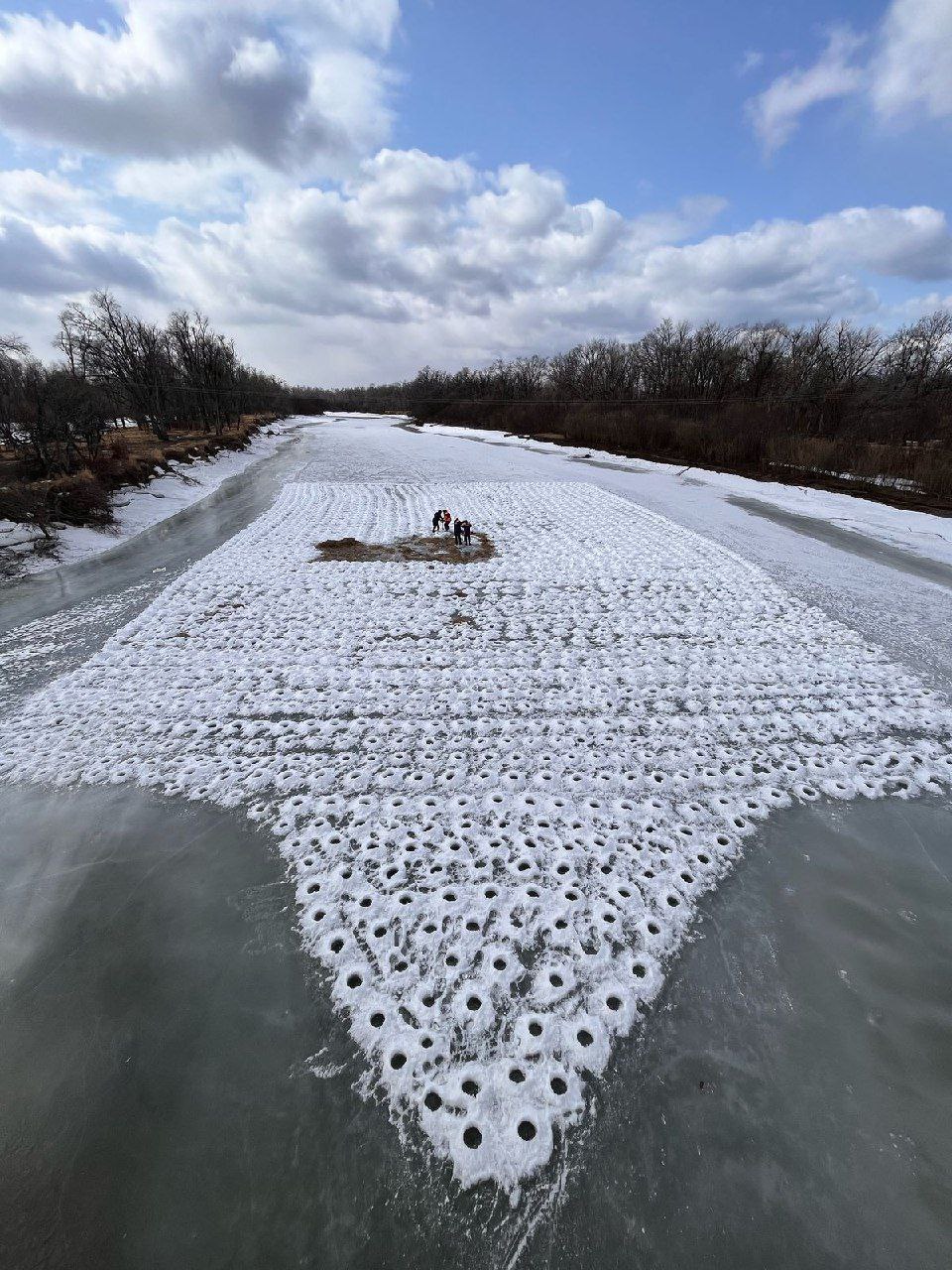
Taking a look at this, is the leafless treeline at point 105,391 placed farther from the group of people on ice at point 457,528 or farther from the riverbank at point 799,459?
the riverbank at point 799,459

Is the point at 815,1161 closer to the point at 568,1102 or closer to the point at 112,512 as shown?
the point at 568,1102

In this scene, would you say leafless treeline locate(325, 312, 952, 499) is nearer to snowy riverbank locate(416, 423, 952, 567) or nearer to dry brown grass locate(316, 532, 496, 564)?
snowy riverbank locate(416, 423, 952, 567)

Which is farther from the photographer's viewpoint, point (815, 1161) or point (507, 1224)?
point (815, 1161)

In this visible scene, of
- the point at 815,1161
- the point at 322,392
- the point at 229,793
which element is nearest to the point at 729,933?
the point at 815,1161

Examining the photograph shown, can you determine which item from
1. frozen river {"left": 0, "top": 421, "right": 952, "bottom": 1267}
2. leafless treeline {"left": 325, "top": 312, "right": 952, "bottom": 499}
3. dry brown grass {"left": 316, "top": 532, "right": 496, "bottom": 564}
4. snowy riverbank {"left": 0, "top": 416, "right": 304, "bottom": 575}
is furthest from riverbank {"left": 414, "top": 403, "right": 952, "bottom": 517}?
snowy riverbank {"left": 0, "top": 416, "right": 304, "bottom": 575}

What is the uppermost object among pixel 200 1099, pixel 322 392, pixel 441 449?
pixel 322 392

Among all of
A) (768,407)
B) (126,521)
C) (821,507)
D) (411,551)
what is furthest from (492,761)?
(768,407)
